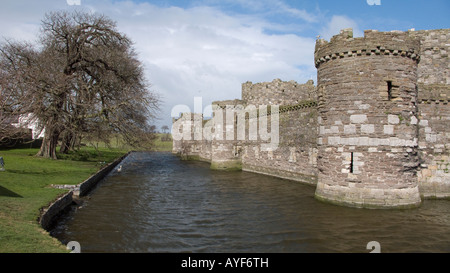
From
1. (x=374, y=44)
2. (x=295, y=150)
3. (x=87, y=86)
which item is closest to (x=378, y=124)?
(x=374, y=44)

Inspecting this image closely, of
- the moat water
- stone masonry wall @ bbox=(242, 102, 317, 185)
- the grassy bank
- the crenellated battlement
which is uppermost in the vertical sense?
the crenellated battlement

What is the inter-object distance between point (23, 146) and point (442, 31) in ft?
126

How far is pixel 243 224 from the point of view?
37.5 ft

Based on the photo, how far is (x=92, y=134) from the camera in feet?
79.5

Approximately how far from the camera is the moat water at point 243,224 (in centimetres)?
912

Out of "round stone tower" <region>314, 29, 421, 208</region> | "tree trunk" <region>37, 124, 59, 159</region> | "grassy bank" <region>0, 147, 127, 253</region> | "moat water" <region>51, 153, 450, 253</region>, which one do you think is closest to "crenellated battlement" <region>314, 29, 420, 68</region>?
"round stone tower" <region>314, 29, 421, 208</region>

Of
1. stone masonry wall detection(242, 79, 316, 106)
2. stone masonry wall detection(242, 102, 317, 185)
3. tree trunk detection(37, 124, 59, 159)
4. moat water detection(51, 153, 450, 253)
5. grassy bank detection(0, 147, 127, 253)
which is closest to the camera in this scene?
grassy bank detection(0, 147, 127, 253)

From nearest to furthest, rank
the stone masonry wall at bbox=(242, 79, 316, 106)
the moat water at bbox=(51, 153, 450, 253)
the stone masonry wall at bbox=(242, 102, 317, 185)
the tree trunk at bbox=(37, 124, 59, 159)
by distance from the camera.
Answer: the moat water at bbox=(51, 153, 450, 253)
the stone masonry wall at bbox=(242, 102, 317, 185)
the tree trunk at bbox=(37, 124, 59, 159)
the stone masonry wall at bbox=(242, 79, 316, 106)

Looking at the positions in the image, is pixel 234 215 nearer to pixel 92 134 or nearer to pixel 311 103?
pixel 311 103

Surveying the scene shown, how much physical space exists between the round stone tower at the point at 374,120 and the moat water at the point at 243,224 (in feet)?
2.90

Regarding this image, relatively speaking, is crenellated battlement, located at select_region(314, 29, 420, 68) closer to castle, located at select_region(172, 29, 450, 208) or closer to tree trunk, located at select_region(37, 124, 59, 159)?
castle, located at select_region(172, 29, 450, 208)

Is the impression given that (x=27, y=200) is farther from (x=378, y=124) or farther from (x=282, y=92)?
(x=282, y=92)

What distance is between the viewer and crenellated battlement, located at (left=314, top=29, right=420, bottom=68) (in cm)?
1265
